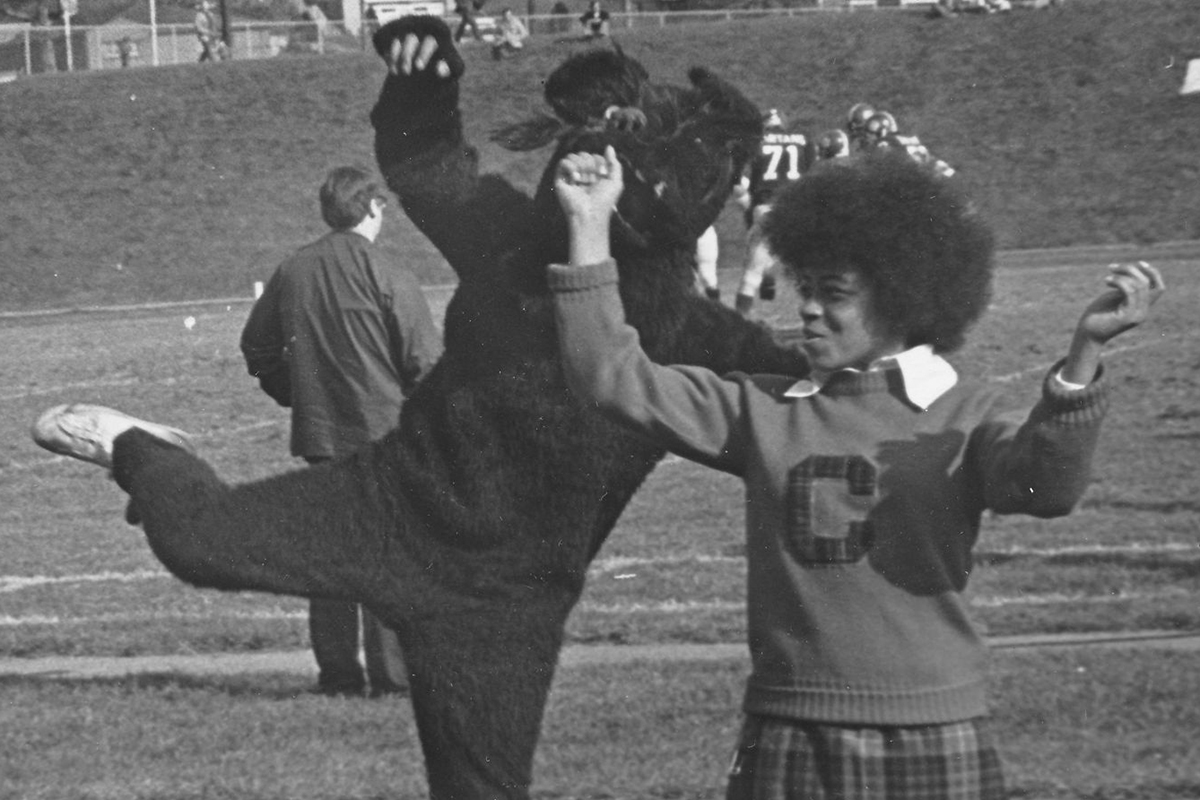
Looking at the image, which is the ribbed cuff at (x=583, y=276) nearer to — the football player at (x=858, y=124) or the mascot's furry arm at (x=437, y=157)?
the mascot's furry arm at (x=437, y=157)

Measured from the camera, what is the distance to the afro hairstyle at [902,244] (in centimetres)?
329

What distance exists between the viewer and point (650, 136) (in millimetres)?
3785

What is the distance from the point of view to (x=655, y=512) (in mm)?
9859

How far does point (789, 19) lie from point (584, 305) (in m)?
38.4

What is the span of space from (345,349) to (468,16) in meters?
28.0

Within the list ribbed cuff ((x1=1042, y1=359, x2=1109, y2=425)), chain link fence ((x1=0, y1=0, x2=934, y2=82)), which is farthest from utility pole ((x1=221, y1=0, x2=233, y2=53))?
ribbed cuff ((x1=1042, y1=359, x2=1109, y2=425))

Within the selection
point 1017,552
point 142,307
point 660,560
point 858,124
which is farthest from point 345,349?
point 142,307

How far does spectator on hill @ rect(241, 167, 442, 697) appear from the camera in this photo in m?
6.67

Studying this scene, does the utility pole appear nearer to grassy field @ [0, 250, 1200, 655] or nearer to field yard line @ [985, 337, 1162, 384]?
grassy field @ [0, 250, 1200, 655]

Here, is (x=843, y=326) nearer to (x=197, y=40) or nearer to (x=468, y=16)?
(x=468, y=16)

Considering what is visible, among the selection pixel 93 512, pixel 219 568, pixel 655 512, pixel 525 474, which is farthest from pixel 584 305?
pixel 93 512

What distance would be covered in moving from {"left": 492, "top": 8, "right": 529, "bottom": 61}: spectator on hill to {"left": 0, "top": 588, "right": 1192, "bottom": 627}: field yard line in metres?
31.3

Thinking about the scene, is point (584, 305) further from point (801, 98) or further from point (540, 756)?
point (801, 98)

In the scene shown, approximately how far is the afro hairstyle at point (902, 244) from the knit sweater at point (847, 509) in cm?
12
